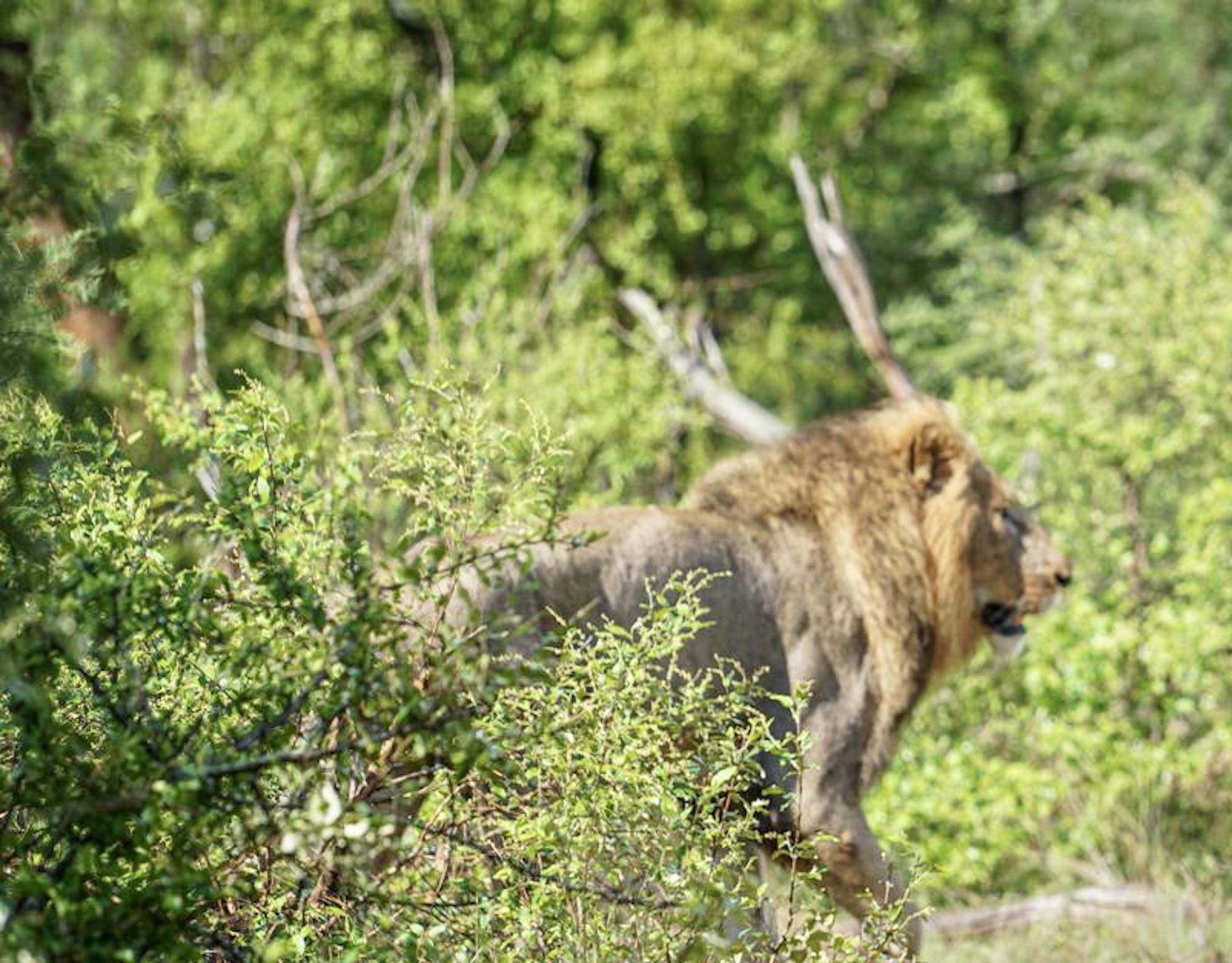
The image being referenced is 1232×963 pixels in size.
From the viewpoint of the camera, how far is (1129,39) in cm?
2652

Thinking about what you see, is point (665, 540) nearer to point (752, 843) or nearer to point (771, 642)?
point (771, 642)

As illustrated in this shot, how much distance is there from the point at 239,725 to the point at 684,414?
9.33m

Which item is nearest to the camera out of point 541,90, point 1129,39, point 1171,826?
point 1171,826

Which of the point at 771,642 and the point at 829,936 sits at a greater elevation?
the point at 829,936

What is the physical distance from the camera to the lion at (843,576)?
5.87m

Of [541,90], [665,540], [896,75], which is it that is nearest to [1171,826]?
[665,540]

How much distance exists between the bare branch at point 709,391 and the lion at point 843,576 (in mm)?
425

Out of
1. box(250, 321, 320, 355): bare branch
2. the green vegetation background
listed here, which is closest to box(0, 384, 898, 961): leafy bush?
the green vegetation background

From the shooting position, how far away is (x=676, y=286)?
22344 millimetres

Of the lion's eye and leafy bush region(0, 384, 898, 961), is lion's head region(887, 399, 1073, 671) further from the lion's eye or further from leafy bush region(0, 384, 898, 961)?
leafy bush region(0, 384, 898, 961)

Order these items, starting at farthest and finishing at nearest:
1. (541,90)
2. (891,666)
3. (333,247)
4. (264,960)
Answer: (541,90), (333,247), (891,666), (264,960)

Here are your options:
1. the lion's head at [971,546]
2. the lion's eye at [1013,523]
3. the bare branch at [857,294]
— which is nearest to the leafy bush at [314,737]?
the lion's head at [971,546]

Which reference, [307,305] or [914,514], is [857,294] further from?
[307,305]

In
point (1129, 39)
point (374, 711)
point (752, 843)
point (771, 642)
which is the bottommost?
point (1129, 39)
